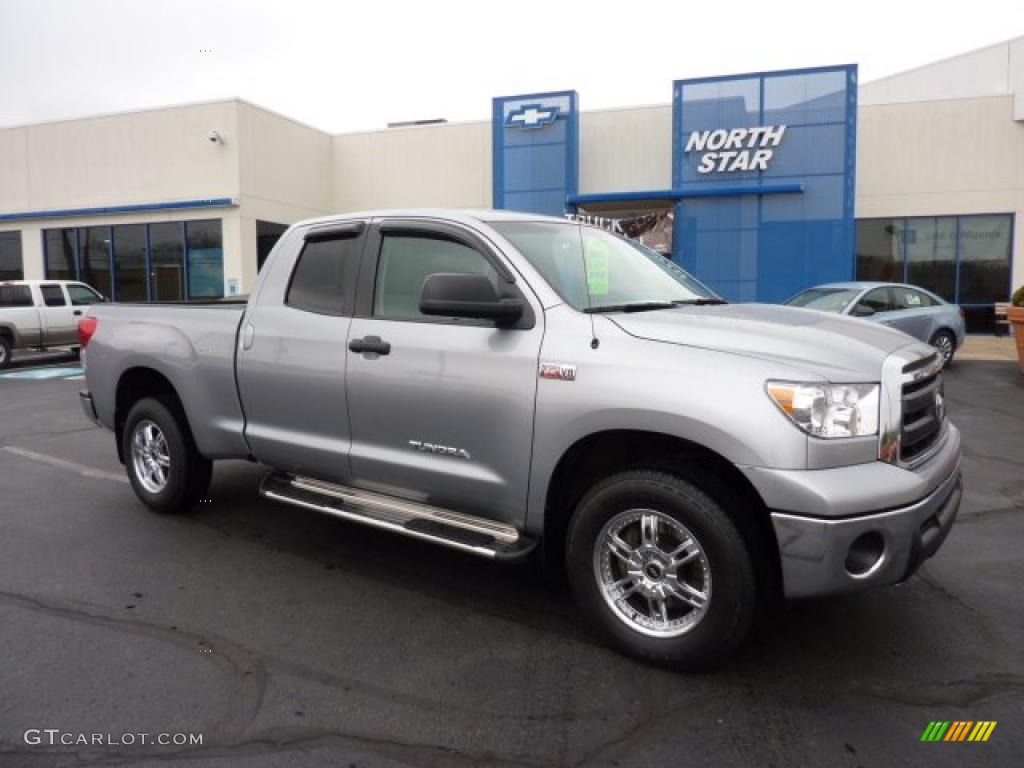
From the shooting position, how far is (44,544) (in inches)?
196

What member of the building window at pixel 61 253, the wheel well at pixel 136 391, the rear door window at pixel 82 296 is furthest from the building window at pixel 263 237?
the wheel well at pixel 136 391

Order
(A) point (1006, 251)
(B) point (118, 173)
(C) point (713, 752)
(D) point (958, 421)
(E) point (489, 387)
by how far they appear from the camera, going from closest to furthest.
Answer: (C) point (713, 752) → (E) point (489, 387) → (D) point (958, 421) → (A) point (1006, 251) → (B) point (118, 173)

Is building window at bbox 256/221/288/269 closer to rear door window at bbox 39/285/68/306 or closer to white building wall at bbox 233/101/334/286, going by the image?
white building wall at bbox 233/101/334/286

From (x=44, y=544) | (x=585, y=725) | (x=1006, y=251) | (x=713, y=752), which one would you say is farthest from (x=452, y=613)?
(x=1006, y=251)

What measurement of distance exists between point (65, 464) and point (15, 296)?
11.4 meters

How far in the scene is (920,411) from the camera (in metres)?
3.34

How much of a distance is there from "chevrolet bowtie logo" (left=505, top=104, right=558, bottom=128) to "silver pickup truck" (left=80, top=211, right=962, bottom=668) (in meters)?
17.6

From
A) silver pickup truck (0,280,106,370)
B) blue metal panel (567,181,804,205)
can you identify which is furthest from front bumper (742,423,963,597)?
blue metal panel (567,181,804,205)

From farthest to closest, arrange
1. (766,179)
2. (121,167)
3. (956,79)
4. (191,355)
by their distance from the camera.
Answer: (956,79), (121,167), (766,179), (191,355)

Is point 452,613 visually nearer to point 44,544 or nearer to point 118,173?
point 44,544

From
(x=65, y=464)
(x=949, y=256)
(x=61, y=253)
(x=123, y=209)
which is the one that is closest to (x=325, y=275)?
(x=65, y=464)

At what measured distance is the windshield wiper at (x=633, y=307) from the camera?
145 inches

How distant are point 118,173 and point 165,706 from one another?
23.7 m

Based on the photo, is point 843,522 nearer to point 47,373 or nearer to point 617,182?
point 47,373
